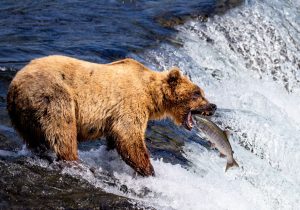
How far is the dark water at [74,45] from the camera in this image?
5391 mm

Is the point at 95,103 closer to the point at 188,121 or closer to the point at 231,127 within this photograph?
the point at 188,121

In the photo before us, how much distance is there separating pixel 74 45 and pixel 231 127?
320 cm

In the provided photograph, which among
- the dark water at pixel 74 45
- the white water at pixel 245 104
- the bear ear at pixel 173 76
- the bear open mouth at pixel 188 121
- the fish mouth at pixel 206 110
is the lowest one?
the white water at pixel 245 104

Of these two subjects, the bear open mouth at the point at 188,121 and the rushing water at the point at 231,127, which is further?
the bear open mouth at the point at 188,121

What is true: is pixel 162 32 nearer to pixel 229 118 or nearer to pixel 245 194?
pixel 229 118

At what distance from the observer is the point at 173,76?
273 inches

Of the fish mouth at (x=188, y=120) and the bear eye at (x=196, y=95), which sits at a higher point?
the bear eye at (x=196, y=95)

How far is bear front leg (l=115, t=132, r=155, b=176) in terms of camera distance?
6281 mm

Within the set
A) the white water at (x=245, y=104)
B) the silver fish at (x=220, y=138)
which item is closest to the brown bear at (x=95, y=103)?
the silver fish at (x=220, y=138)

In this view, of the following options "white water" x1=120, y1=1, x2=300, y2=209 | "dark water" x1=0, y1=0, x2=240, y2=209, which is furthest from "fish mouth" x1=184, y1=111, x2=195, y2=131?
"dark water" x1=0, y1=0, x2=240, y2=209

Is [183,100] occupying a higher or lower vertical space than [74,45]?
higher

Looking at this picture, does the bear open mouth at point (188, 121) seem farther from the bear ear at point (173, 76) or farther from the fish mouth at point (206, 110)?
the bear ear at point (173, 76)

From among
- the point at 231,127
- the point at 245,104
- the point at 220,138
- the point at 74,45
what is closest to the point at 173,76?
the point at 220,138

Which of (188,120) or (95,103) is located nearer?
(95,103)
